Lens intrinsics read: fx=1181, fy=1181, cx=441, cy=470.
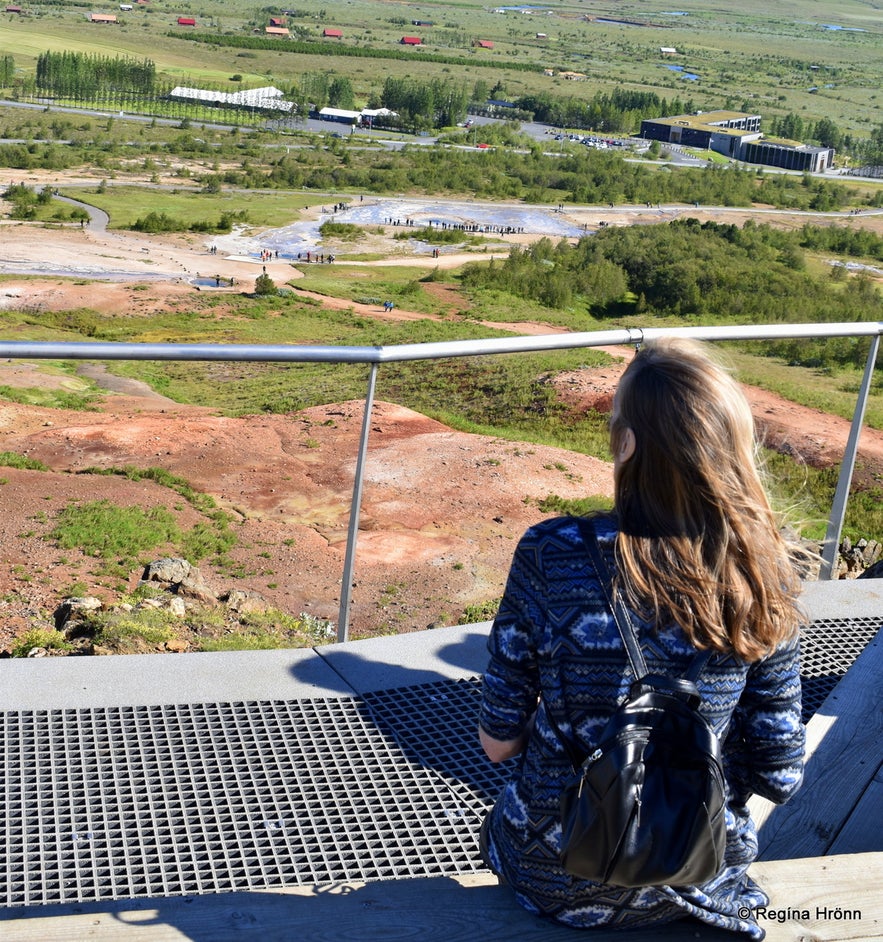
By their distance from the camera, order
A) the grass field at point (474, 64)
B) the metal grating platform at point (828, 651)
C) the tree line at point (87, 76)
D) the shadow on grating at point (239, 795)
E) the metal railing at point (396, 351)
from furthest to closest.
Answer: the grass field at point (474, 64) < the tree line at point (87, 76) < the metal grating platform at point (828, 651) < the metal railing at point (396, 351) < the shadow on grating at point (239, 795)


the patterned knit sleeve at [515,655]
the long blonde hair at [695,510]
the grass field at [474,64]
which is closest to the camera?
the long blonde hair at [695,510]

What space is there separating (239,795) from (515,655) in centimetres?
120

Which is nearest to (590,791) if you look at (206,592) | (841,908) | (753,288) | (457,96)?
(841,908)

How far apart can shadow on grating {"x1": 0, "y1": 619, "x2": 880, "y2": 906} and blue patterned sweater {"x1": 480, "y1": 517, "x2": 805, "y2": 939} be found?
0.74 m

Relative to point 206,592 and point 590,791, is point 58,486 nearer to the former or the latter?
point 206,592

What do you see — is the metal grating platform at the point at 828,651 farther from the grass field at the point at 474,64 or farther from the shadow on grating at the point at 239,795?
the grass field at the point at 474,64

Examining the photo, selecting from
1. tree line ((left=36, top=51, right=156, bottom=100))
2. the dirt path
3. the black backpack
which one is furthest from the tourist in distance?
tree line ((left=36, top=51, right=156, bottom=100))

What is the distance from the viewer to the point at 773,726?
170 centimetres

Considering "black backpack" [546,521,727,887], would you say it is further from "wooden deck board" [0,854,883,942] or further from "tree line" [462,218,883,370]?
"tree line" [462,218,883,370]

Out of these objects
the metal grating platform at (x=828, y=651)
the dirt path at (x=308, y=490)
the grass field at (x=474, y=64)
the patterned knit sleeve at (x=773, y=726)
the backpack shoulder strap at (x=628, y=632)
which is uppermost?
the grass field at (x=474, y=64)

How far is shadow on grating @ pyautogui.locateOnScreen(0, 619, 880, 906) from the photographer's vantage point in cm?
234

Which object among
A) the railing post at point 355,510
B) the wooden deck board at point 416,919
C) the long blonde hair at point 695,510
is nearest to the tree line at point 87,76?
the railing post at point 355,510

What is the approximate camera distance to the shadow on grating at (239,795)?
7.66 feet

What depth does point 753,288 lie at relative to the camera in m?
42.1
